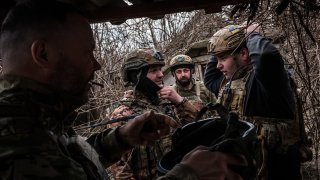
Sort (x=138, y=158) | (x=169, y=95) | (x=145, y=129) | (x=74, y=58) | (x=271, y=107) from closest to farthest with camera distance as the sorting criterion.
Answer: (x=74, y=58), (x=145, y=129), (x=271, y=107), (x=138, y=158), (x=169, y=95)

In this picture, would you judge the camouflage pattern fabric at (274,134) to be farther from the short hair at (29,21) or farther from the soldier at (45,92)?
the short hair at (29,21)

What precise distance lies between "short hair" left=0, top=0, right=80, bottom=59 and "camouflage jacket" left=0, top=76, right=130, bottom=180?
162mm

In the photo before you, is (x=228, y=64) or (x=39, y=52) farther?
(x=228, y=64)

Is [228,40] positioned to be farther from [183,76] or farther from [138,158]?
[183,76]

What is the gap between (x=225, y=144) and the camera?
1.31m

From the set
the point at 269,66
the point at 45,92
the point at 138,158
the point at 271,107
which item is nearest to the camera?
the point at 45,92

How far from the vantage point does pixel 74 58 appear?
1.49 meters

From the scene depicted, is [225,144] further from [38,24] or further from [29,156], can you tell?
[38,24]

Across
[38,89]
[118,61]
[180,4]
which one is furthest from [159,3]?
[118,61]

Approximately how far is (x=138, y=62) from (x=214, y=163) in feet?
8.51

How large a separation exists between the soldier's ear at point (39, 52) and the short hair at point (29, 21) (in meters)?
0.03

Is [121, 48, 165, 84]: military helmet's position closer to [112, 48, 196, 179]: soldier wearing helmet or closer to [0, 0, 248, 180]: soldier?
[112, 48, 196, 179]: soldier wearing helmet

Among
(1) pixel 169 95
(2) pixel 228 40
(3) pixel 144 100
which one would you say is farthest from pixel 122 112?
(2) pixel 228 40

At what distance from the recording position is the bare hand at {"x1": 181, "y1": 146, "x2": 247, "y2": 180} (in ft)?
4.20
